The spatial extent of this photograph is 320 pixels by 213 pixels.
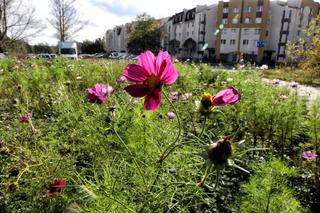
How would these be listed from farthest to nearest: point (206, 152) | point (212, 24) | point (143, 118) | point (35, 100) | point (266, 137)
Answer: point (212, 24) < point (35, 100) < point (266, 137) < point (143, 118) < point (206, 152)

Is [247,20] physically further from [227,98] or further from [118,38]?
[118,38]

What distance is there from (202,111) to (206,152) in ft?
0.49

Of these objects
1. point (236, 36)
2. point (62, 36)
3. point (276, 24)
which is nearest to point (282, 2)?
point (276, 24)

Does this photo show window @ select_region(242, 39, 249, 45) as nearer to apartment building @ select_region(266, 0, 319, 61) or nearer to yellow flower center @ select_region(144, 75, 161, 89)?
apartment building @ select_region(266, 0, 319, 61)

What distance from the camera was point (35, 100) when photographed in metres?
3.67

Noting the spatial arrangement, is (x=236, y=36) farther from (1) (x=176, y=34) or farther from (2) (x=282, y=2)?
(1) (x=176, y=34)

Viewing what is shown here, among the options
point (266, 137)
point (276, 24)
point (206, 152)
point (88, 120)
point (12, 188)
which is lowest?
point (266, 137)

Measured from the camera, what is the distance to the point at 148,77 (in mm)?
701

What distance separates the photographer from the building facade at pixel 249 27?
114 feet

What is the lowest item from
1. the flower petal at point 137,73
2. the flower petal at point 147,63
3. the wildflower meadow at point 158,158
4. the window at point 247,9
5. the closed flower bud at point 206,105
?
the wildflower meadow at point 158,158

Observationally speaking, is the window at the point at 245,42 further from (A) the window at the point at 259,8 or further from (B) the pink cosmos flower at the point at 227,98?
(B) the pink cosmos flower at the point at 227,98

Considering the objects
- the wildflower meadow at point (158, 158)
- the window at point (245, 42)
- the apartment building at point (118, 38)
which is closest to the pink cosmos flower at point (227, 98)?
the wildflower meadow at point (158, 158)

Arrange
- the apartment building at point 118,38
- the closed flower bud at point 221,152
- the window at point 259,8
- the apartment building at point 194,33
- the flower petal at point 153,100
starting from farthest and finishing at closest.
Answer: the apartment building at point 118,38
the apartment building at point 194,33
the window at point 259,8
the flower petal at point 153,100
the closed flower bud at point 221,152

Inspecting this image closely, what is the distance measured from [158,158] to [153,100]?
2.12 feet
